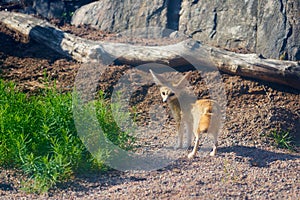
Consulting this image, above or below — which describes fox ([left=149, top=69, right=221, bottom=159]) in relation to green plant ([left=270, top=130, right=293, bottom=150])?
above

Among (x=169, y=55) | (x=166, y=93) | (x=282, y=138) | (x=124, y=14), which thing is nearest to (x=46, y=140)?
(x=166, y=93)

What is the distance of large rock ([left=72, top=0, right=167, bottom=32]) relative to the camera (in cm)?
995

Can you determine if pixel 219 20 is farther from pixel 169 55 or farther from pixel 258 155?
pixel 258 155

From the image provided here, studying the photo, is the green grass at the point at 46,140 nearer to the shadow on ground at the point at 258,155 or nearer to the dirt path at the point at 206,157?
the dirt path at the point at 206,157

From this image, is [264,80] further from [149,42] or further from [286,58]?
[149,42]

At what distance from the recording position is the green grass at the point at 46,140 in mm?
5863

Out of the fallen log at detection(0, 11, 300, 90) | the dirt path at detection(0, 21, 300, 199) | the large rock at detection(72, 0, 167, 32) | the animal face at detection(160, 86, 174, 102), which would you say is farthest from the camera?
the large rock at detection(72, 0, 167, 32)

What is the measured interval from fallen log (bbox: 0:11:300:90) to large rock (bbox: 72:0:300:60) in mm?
993

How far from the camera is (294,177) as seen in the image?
6.14 meters

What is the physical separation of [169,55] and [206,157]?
2.08 m

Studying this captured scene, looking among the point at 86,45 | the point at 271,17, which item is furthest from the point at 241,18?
the point at 86,45

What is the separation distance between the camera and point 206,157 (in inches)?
263

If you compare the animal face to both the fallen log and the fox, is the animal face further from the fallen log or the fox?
the fallen log

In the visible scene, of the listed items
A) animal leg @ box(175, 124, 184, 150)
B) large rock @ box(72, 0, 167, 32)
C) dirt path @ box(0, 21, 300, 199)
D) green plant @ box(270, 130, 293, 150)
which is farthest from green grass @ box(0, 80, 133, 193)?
large rock @ box(72, 0, 167, 32)
